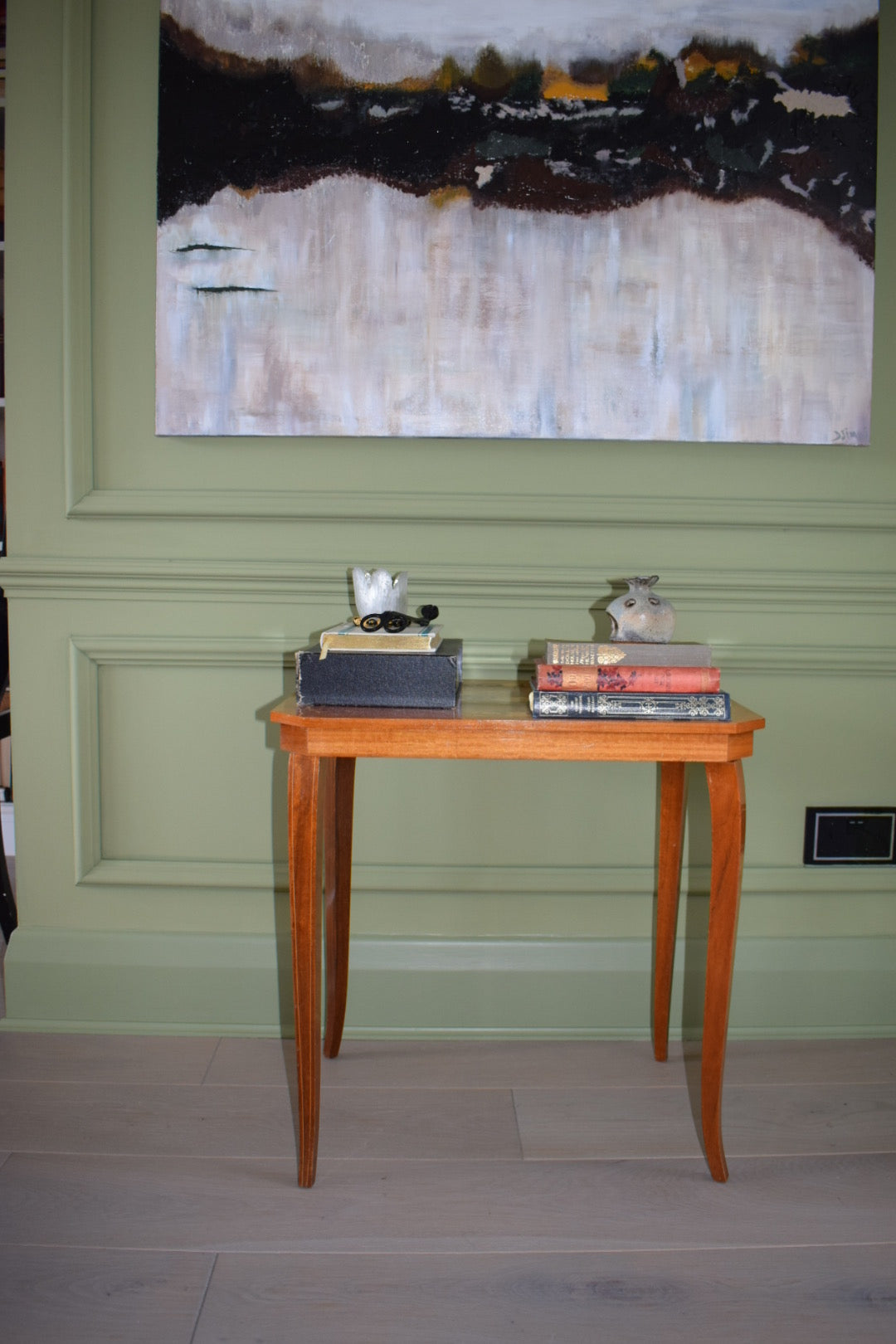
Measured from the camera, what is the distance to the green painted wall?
1798 mm

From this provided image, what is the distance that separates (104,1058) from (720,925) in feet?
3.66

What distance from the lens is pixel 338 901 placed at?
175 centimetres

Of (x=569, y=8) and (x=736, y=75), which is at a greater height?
(x=569, y=8)

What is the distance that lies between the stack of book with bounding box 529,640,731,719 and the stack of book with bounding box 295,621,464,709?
0.45ft

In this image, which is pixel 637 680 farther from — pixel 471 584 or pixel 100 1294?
pixel 100 1294

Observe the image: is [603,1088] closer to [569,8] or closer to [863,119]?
[863,119]

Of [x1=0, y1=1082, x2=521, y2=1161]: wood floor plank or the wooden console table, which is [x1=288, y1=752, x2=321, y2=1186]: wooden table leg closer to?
the wooden console table

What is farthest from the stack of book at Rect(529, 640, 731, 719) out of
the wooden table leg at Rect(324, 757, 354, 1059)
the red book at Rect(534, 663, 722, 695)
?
the wooden table leg at Rect(324, 757, 354, 1059)

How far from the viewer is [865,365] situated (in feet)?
5.88

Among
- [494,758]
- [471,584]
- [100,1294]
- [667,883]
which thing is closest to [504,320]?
[471,584]

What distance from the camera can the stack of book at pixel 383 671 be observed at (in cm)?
143

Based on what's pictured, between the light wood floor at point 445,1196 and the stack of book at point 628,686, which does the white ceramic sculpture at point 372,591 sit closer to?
the stack of book at point 628,686

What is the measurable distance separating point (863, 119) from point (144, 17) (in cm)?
129

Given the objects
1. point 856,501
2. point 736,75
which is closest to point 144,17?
point 736,75
